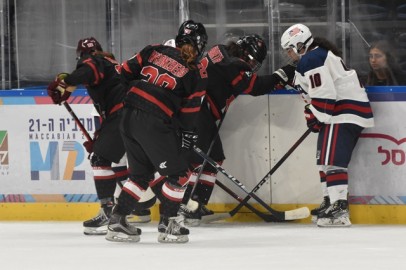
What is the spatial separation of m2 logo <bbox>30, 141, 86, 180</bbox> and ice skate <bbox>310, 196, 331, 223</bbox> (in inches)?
48.6

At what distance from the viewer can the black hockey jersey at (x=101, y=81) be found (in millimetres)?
5664

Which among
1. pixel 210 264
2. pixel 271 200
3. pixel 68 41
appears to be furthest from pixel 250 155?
pixel 68 41

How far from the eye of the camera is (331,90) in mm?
5824

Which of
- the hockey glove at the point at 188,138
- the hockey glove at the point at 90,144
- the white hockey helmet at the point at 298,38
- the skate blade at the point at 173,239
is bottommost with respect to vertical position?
the skate blade at the point at 173,239

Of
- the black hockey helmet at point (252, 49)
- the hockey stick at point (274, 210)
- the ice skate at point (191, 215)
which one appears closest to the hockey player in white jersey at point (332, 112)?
the hockey stick at point (274, 210)

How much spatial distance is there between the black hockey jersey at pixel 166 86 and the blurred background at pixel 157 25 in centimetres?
247

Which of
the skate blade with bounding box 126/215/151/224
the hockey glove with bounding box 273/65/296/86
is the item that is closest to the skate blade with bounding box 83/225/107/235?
the skate blade with bounding box 126/215/151/224

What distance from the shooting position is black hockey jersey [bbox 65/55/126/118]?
566cm

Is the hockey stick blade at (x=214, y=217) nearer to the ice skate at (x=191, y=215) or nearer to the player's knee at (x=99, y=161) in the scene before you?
the ice skate at (x=191, y=215)

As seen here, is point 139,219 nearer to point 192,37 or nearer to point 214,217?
point 214,217

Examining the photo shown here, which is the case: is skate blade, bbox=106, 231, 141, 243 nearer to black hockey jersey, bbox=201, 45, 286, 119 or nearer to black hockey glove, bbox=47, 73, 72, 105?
black hockey glove, bbox=47, 73, 72, 105

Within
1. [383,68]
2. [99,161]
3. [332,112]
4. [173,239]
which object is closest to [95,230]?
[99,161]

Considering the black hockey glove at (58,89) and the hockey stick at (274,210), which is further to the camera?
the hockey stick at (274,210)

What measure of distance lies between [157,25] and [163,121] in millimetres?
2953
